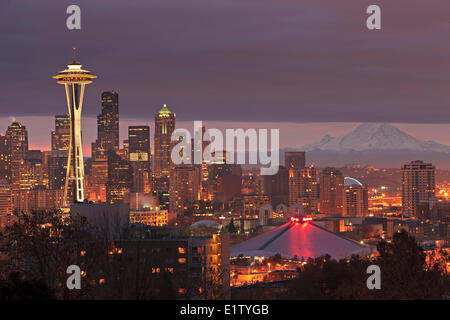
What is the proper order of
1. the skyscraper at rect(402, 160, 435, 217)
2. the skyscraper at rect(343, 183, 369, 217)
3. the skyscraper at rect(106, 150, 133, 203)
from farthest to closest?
the skyscraper at rect(343, 183, 369, 217), the skyscraper at rect(402, 160, 435, 217), the skyscraper at rect(106, 150, 133, 203)

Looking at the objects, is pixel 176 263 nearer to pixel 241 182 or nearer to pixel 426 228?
pixel 426 228

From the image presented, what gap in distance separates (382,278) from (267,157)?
13996cm

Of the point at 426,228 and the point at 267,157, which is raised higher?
the point at 267,157

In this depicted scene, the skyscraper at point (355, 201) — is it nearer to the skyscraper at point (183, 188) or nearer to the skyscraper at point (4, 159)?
the skyscraper at point (183, 188)

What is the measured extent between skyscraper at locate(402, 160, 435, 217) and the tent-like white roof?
258ft

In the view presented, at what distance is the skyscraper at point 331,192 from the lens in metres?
180

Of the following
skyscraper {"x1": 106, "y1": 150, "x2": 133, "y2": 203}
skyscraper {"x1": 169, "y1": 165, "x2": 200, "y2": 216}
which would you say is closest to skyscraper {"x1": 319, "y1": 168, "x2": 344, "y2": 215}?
skyscraper {"x1": 169, "y1": 165, "x2": 200, "y2": 216}

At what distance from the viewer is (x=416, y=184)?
176m

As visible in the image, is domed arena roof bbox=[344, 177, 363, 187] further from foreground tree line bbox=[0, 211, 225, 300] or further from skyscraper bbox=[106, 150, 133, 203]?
foreground tree line bbox=[0, 211, 225, 300]

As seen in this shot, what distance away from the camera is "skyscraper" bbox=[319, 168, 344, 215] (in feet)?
590

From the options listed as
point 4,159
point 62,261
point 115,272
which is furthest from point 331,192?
point 62,261

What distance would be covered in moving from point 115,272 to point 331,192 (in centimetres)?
15064
